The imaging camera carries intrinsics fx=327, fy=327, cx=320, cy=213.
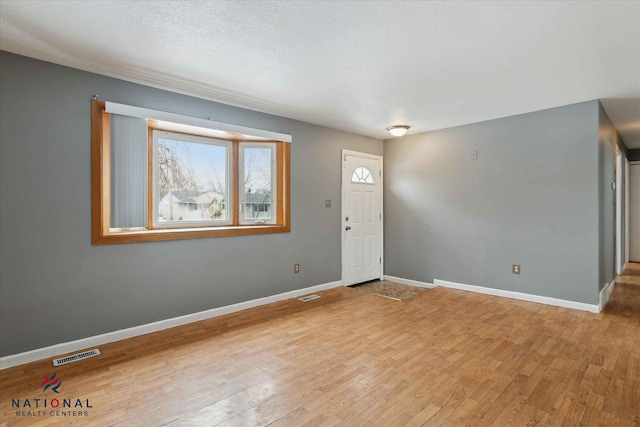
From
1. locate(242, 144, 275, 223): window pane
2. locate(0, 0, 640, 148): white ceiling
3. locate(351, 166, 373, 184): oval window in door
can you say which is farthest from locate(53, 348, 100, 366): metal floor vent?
locate(351, 166, 373, 184): oval window in door

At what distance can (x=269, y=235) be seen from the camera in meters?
4.19

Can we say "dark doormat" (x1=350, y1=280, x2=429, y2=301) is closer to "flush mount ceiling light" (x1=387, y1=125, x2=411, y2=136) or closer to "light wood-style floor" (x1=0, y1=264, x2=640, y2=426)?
"light wood-style floor" (x1=0, y1=264, x2=640, y2=426)

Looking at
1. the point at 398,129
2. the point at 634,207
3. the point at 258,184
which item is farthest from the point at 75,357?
the point at 634,207

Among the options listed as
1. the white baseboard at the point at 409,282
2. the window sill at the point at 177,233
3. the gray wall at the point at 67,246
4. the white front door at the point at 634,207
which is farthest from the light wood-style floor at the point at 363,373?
the white front door at the point at 634,207

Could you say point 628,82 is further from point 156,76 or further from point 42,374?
point 42,374

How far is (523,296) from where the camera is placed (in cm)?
426

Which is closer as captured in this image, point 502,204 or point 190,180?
point 190,180

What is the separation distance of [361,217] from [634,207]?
5.90 m

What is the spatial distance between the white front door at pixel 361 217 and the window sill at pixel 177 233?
51.4 inches

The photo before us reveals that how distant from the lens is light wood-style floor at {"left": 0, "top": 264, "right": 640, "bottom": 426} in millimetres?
1941

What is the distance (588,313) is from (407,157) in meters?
3.17

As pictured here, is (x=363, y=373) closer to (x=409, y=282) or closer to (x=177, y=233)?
(x=177, y=233)

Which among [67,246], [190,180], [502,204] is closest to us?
[67,246]

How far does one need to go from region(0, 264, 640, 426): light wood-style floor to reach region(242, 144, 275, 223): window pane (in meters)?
1.30
